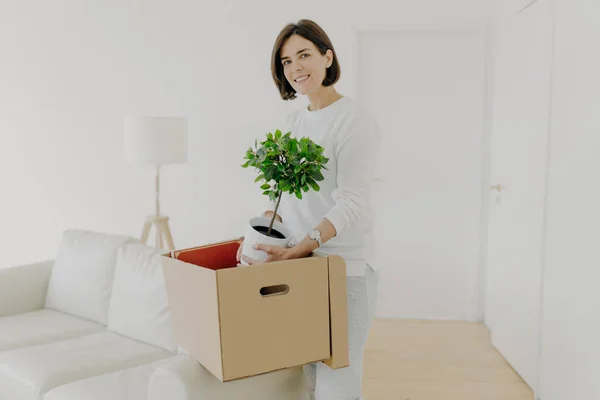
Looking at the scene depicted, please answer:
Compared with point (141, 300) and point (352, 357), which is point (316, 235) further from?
point (141, 300)

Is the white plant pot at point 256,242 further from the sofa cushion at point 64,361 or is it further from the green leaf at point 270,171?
the sofa cushion at point 64,361

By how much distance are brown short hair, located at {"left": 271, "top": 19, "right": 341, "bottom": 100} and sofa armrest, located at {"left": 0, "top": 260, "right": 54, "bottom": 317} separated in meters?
2.10

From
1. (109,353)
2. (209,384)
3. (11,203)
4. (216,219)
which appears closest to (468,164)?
(216,219)

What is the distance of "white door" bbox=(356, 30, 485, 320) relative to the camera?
4074 mm

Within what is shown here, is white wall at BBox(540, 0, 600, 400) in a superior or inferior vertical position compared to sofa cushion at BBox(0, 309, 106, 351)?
superior

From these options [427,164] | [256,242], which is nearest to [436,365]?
[427,164]

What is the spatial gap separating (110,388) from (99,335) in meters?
0.61

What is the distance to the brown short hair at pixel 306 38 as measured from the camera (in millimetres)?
1522

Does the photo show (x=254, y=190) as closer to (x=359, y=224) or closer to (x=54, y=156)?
(x=54, y=156)

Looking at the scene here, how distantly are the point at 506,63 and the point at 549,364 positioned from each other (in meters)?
1.75

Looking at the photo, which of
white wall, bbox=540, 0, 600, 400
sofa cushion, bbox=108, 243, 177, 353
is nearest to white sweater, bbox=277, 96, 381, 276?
sofa cushion, bbox=108, 243, 177, 353

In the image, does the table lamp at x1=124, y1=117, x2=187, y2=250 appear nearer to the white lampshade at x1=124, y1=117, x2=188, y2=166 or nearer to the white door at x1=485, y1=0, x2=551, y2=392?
the white lampshade at x1=124, y1=117, x2=188, y2=166

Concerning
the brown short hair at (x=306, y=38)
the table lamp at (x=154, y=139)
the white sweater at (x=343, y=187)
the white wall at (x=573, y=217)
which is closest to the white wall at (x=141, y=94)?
the table lamp at (x=154, y=139)

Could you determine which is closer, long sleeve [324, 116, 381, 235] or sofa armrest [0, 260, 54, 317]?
long sleeve [324, 116, 381, 235]
